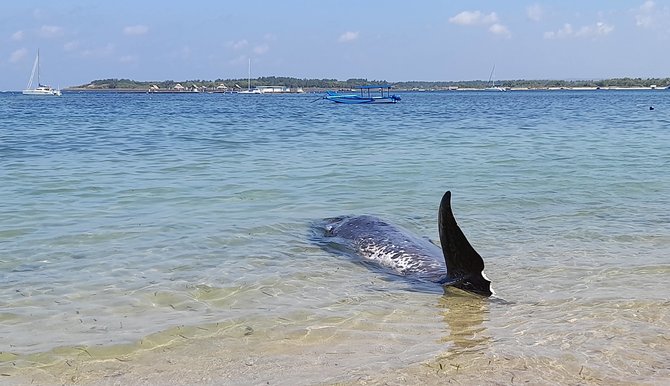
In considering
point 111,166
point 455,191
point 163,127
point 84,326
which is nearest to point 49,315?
point 84,326

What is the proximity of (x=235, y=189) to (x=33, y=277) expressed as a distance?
19.1 feet

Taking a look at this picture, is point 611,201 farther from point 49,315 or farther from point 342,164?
point 49,315

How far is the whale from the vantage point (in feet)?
19.6

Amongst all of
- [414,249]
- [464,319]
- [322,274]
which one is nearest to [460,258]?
[464,319]

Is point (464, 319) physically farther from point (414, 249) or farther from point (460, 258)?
point (414, 249)

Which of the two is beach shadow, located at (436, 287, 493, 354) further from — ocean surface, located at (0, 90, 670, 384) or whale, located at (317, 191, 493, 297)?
whale, located at (317, 191, 493, 297)

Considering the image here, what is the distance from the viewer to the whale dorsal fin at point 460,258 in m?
5.88

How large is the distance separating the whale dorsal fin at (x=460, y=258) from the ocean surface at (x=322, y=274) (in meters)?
0.12

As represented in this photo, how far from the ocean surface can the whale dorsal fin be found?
0.12 metres

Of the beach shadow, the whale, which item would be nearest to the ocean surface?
the beach shadow

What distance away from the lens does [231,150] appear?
1953 centimetres

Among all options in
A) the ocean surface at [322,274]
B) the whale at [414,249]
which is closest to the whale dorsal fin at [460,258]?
the whale at [414,249]

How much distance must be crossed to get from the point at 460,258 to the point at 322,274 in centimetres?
158

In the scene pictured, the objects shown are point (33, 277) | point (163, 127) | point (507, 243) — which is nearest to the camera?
point (33, 277)
